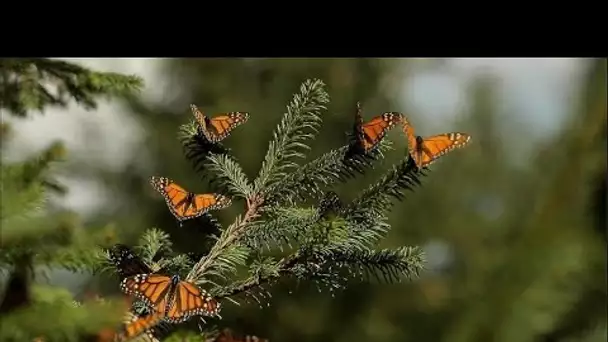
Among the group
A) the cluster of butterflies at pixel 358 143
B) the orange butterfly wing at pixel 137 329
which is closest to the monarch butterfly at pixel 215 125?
the cluster of butterflies at pixel 358 143

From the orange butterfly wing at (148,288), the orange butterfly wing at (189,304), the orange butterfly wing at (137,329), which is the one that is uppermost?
the orange butterfly wing at (148,288)

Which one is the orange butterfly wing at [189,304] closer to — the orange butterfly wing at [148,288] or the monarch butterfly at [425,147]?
the orange butterfly wing at [148,288]

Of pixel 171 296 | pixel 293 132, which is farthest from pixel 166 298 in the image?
pixel 293 132

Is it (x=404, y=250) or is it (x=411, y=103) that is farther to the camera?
(x=411, y=103)

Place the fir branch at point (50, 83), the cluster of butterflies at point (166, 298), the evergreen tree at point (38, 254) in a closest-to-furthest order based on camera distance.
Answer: the evergreen tree at point (38, 254)
the cluster of butterflies at point (166, 298)
the fir branch at point (50, 83)
